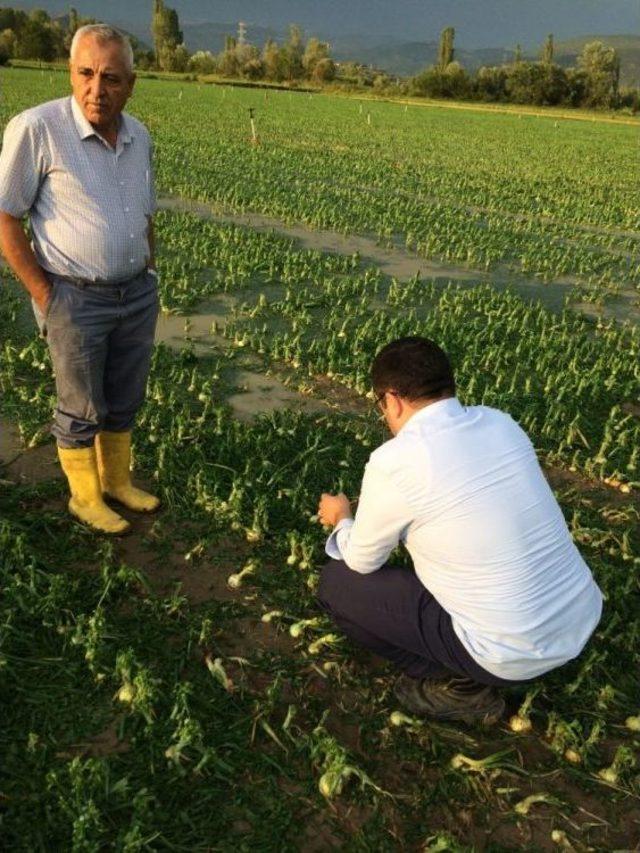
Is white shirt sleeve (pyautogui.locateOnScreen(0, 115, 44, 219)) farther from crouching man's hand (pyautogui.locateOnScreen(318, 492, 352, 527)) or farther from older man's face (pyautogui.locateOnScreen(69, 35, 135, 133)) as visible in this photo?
crouching man's hand (pyautogui.locateOnScreen(318, 492, 352, 527))

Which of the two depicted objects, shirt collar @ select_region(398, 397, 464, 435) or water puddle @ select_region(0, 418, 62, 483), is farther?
water puddle @ select_region(0, 418, 62, 483)

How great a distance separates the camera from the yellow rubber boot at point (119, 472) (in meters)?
4.28

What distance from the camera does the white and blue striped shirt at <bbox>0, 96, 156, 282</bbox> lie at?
324 centimetres

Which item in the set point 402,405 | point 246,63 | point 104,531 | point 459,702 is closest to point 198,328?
point 104,531

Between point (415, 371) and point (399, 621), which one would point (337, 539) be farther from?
point (415, 371)

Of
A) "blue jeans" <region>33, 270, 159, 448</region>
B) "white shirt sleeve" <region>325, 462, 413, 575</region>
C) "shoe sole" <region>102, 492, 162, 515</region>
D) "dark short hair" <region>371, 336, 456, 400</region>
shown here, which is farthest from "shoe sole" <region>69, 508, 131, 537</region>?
"dark short hair" <region>371, 336, 456, 400</region>

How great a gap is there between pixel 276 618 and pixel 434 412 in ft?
5.08

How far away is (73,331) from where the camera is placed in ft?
11.9

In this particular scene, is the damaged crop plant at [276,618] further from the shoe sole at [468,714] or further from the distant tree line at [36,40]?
the distant tree line at [36,40]

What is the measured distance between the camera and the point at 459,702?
3.02 metres

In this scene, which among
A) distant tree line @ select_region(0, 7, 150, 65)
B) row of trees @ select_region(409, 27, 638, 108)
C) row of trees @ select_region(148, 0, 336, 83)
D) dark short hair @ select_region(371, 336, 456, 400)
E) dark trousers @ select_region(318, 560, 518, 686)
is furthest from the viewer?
row of trees @ select_region(148, 0, 336, 83)

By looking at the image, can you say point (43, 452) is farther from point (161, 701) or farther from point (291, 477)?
point (161, 701)

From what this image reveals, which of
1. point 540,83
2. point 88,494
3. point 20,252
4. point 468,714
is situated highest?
point 540,83

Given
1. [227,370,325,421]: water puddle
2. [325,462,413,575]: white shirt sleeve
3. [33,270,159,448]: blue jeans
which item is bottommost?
[227,370,325,421]: water puddle
